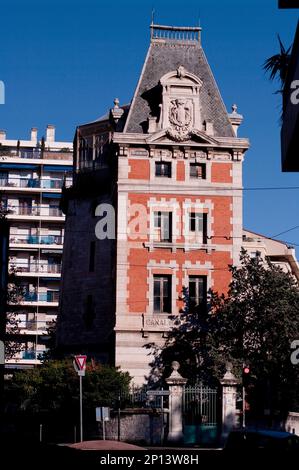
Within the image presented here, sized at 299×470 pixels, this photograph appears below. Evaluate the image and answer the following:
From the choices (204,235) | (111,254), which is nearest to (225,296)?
(204,235)

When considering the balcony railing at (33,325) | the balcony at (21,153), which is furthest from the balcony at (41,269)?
the balcony at (21,153)

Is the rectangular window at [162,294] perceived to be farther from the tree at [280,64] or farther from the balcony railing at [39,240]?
the balcony railing at [39,240]

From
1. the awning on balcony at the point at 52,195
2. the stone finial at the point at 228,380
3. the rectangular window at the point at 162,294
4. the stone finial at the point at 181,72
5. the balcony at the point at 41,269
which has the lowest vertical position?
the stone finial at the point at 228,380

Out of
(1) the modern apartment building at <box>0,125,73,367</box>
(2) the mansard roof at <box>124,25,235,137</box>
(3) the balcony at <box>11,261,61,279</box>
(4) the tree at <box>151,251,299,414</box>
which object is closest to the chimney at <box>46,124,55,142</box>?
(1) the modern apartment building at <box>0,125,73,367</box>

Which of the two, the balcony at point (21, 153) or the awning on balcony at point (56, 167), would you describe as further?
the balcony at point (21, 153)

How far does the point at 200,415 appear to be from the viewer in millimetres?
47188

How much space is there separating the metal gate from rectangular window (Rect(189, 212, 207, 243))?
33.0 feet

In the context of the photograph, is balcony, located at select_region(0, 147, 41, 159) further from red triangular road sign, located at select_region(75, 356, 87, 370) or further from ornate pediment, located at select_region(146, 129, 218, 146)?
red triangular road sign, located at select_region(75, 356, 87, 370)

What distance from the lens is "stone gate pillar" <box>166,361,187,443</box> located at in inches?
1800

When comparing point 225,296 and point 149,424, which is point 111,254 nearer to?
point 225,296

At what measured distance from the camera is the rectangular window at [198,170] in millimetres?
56062

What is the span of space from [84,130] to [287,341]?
71.7ft

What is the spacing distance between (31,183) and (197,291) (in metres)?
52.5

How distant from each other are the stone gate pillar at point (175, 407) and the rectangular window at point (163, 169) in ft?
40.6
